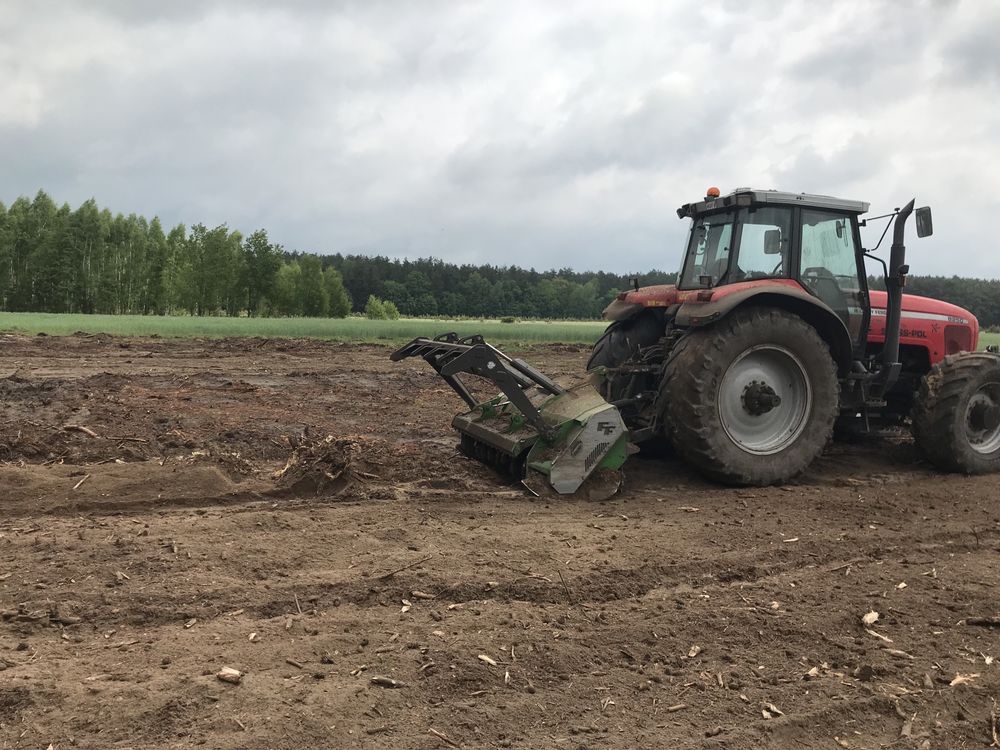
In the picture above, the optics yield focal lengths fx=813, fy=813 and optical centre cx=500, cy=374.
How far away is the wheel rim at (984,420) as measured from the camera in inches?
291

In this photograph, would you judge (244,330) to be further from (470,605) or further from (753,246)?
(470,605)

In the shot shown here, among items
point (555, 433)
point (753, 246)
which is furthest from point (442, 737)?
point (753, 246)

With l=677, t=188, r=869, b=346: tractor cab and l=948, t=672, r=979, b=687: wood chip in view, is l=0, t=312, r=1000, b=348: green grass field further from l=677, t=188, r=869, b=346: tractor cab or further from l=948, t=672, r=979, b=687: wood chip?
l=948, t=672, r=979, b=687: wood chip

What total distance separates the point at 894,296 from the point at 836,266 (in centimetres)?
63

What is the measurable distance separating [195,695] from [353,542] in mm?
1845

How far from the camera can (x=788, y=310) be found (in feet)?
22.2

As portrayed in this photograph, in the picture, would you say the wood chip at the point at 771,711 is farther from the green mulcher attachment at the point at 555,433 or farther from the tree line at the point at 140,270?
the tree line at the point at 140,270

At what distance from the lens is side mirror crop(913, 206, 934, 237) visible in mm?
6734

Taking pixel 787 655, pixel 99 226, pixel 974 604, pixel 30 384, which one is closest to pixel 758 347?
pixel 974 604

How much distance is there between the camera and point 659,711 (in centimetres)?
302

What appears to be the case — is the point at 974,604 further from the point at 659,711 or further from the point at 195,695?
the point at 195,695

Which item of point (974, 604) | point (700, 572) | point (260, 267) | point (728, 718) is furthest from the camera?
point (260, 267)

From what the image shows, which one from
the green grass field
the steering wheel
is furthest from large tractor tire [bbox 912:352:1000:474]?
the green grass field

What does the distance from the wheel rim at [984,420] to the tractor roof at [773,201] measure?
2.04 meters
